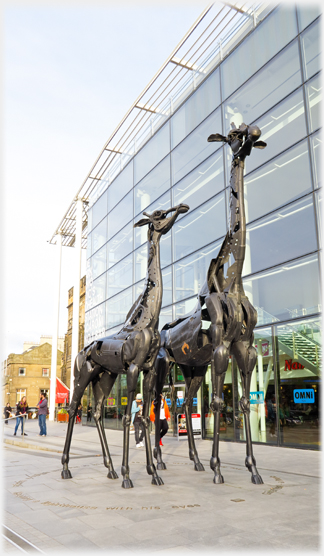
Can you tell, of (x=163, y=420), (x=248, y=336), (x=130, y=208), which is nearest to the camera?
(x=248, y=336)

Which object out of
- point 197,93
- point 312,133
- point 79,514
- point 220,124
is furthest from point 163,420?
point 197,93

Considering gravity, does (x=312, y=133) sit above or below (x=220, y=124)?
below

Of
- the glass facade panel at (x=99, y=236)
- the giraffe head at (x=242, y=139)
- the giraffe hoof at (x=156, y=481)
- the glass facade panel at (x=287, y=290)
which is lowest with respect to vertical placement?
the giraffe hoof at (x=156, y=481)

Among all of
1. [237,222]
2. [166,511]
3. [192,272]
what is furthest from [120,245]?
[166,511]

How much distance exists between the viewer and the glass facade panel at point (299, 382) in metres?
11.8

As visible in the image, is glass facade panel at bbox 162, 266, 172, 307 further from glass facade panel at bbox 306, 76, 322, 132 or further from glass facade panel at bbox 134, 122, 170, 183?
glass facade panel at bbox 306, 76, 322, 132

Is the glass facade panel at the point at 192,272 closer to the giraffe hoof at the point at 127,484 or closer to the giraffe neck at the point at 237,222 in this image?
the giraffe neck at the point at 237,222

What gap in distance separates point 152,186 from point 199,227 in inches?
210

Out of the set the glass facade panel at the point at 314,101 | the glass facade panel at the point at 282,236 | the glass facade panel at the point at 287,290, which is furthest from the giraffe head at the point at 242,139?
the glass facade panel at the point at 314,101

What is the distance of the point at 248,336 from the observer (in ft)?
25.0

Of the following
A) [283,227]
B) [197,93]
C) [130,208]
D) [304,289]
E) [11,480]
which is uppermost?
[197,93]

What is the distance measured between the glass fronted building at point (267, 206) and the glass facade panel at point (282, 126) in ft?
0.13

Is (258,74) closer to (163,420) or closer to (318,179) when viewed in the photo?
(318,179)

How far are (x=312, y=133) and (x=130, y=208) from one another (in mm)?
12981
